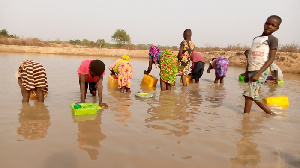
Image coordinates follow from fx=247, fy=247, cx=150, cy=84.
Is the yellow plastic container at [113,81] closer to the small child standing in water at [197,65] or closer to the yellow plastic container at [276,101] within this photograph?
the small child standing in water at [197,65]

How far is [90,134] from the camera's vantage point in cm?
322

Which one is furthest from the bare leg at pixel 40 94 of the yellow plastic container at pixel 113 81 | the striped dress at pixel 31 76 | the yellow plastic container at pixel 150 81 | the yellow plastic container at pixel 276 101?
the yellow plastic container at pixel 276 101

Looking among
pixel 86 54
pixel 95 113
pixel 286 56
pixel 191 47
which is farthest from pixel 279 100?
pixel 86 54

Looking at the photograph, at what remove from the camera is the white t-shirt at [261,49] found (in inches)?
160

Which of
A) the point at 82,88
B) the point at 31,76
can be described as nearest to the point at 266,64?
the point at 82,88

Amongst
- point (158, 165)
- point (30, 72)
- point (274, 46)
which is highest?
point (274, 46)

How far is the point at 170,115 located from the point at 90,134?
5.31ft

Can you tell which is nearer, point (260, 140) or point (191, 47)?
point (260, 140)

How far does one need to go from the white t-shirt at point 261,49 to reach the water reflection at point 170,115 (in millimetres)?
1428

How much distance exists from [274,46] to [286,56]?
45.8ft

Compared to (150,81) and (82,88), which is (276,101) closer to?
(150,81)

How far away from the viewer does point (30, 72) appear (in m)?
4.62

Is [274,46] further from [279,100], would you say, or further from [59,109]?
[59,109]

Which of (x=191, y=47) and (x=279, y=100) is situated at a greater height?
(x=191, y=47)
